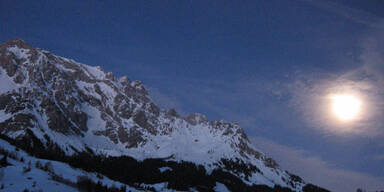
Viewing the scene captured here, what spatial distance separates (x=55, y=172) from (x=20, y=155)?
6.22m

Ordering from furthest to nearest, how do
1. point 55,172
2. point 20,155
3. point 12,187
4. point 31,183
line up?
point 20,155, point 55,172, point 31,183, point 12,187

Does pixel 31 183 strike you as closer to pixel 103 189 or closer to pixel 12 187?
pixel 12 187

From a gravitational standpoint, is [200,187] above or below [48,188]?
above

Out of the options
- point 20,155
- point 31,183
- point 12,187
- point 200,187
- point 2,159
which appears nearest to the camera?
point 12,187

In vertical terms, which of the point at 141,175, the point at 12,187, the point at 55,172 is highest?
the point at 141,175

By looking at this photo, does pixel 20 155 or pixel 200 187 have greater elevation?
pixel 200 187

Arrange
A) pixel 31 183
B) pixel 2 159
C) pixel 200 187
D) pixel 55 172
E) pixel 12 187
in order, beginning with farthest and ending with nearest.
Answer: pixel 200 187 → pixel 55 172 → pixel 2 159 → pixel 31 183 → pixel 12 187

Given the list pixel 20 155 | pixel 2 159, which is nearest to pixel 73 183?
pixel 2 159

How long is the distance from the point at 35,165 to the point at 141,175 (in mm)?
170382

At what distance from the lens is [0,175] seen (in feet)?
83.8

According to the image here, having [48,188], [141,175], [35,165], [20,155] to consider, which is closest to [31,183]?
[48,188]

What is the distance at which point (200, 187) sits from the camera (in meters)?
196

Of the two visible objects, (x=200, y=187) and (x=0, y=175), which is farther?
(x=200, y=187)

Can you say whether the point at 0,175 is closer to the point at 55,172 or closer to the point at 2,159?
the point at 2,159
